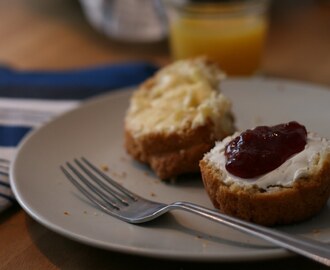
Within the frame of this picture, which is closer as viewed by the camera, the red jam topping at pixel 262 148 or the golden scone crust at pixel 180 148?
the red jam topping at pixel 262 148

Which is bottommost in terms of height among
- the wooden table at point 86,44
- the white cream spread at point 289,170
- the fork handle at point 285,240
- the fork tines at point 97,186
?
the wooden table at point 86,44

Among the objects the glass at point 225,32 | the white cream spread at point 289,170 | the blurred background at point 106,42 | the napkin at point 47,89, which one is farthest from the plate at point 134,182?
the blurred background at point 106,42

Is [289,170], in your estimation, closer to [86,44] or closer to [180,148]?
[180,148]

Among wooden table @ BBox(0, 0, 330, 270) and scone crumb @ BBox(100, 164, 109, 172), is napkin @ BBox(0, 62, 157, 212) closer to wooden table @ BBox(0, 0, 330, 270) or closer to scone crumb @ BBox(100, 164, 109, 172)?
wooden table @ BBox(0, 0, 330, 270)

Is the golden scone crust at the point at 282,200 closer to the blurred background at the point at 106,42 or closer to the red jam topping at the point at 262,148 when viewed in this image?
the red jam topping at the point at 262,148

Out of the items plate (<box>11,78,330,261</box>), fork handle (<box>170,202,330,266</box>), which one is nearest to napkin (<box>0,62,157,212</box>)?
plate (<box>11,78,330,261</box>)

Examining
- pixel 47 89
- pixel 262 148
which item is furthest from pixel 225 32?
pixel 262 148
